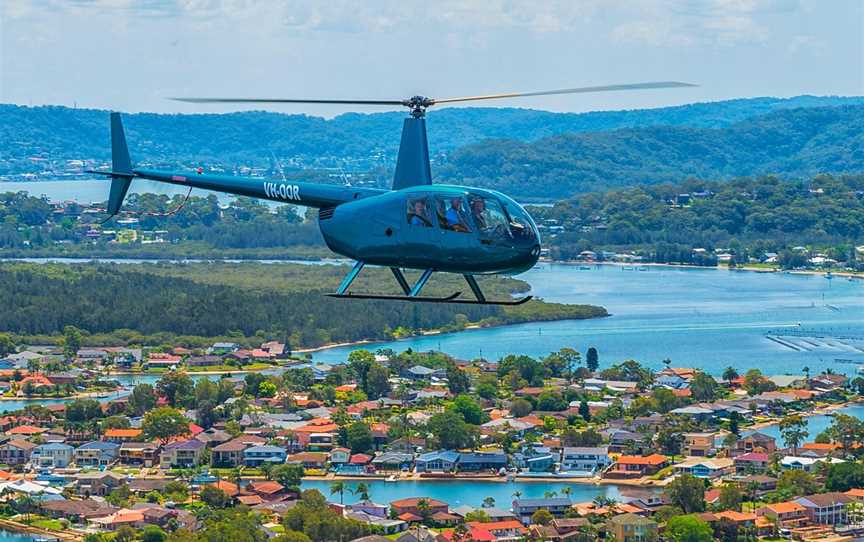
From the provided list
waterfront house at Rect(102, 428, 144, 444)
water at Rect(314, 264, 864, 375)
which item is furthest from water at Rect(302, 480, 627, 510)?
water at Rect(314, 264, 864, 375)

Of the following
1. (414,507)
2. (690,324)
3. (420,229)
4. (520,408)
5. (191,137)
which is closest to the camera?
(420,229)

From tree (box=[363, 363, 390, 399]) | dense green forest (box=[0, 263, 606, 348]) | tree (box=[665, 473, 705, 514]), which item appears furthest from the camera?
dense green forest (box=[0, 263, 606, 348])

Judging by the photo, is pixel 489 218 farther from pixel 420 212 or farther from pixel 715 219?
pixel 715 219

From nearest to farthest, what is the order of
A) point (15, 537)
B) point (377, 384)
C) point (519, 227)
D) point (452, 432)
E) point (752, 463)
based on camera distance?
point (519, 227) < point (15, 537) < point (752, 463) < point (452, 432) < point (377, 384)

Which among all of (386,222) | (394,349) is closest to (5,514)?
(386,222)

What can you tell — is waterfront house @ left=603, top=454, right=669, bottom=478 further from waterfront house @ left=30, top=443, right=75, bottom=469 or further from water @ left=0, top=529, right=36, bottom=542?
water @ left=0, top=529, right=36, bottom=542

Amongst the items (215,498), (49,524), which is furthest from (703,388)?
(49,524)
